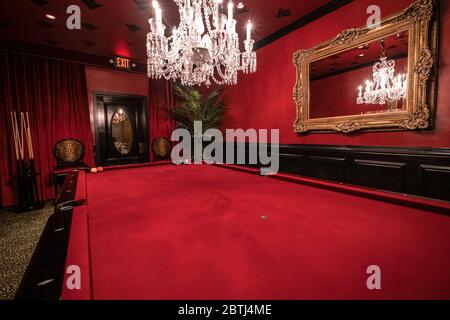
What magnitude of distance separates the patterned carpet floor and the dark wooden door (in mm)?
Result: 1721

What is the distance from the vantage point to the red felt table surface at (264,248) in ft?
2.26

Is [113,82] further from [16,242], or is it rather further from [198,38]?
[16,242]

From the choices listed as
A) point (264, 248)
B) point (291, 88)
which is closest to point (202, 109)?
point (291, 88)

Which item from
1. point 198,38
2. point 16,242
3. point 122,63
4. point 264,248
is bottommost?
point 16,242

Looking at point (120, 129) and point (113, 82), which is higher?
point (113, 82)

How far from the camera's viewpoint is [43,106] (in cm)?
449

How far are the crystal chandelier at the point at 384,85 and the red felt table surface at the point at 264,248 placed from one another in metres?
1.77

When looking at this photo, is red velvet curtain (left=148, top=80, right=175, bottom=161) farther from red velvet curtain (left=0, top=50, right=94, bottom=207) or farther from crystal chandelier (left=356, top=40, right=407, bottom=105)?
crystal chandelier (left=356, top=40, right=407, bottom=105)

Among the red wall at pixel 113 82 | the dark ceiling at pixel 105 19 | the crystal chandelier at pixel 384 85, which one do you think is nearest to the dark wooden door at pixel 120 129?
the red wall at pixel 113 82

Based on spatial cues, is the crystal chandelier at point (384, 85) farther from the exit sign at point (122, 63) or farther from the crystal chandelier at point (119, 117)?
the crystal chandelier at point (119, 117)

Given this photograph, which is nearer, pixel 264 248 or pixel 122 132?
pixel 264 248

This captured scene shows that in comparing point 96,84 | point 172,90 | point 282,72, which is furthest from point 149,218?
point 172,90

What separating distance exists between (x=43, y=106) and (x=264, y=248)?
540 cm

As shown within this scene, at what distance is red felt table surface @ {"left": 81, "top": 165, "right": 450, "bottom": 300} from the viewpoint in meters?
0.69
